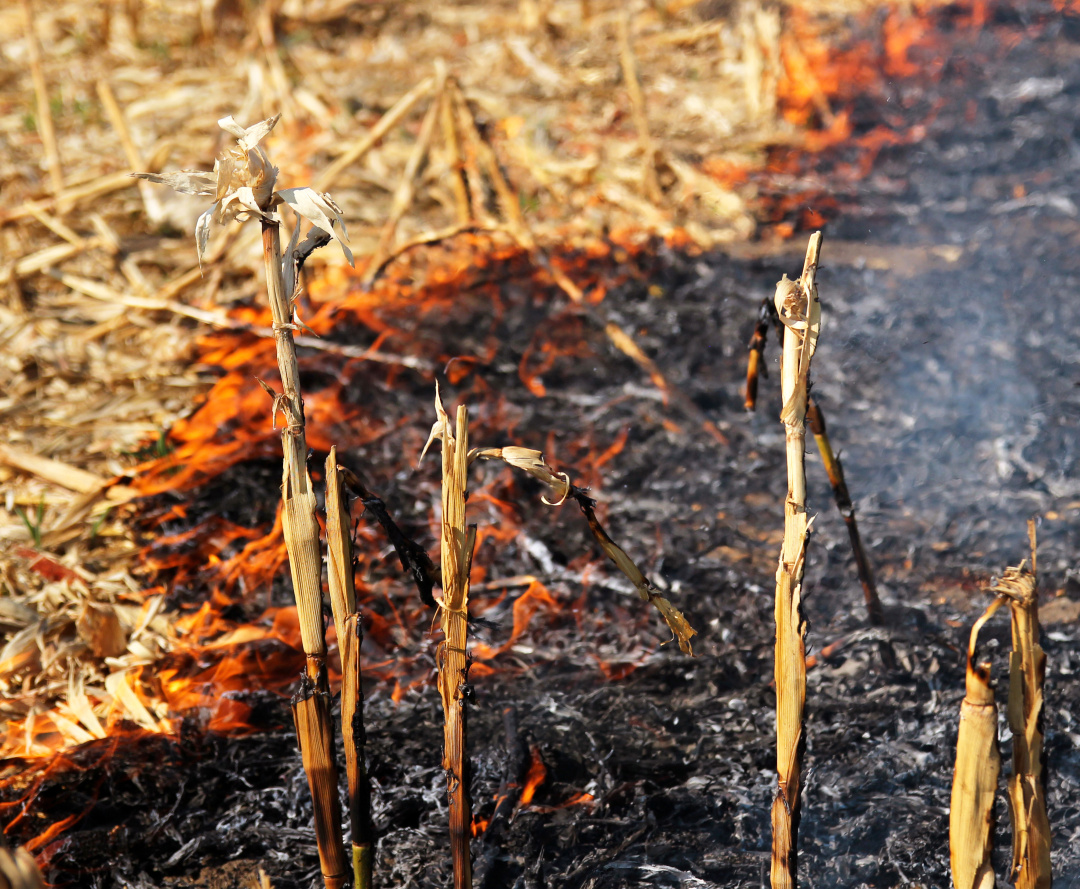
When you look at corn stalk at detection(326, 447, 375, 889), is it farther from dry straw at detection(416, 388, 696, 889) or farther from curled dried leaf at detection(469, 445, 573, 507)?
curled dried leaf at detection(469, 445, 573, 507)

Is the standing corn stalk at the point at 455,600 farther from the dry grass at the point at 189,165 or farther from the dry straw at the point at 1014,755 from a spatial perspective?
the dry grass at the point at 189,165

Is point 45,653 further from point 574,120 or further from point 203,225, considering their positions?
point 574,120

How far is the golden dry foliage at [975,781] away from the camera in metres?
1.06

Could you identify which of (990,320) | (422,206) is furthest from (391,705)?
(422,206)

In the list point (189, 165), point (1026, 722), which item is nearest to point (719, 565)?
point (1026, 722)

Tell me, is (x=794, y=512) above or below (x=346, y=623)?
above

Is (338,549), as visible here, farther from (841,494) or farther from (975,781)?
(841,494)

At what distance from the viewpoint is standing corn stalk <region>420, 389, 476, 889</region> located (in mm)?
1130

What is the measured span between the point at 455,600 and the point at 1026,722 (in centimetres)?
74

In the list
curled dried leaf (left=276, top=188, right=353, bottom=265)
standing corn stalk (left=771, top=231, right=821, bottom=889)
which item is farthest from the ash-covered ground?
curled dried leaf (left=276, top=188, right=353, bottom=265)

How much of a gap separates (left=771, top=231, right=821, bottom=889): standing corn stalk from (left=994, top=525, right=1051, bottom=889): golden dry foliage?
0.24m

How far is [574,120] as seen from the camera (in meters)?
5.77

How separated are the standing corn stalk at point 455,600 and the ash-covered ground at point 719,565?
2.01ft

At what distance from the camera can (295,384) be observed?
3.68ft
